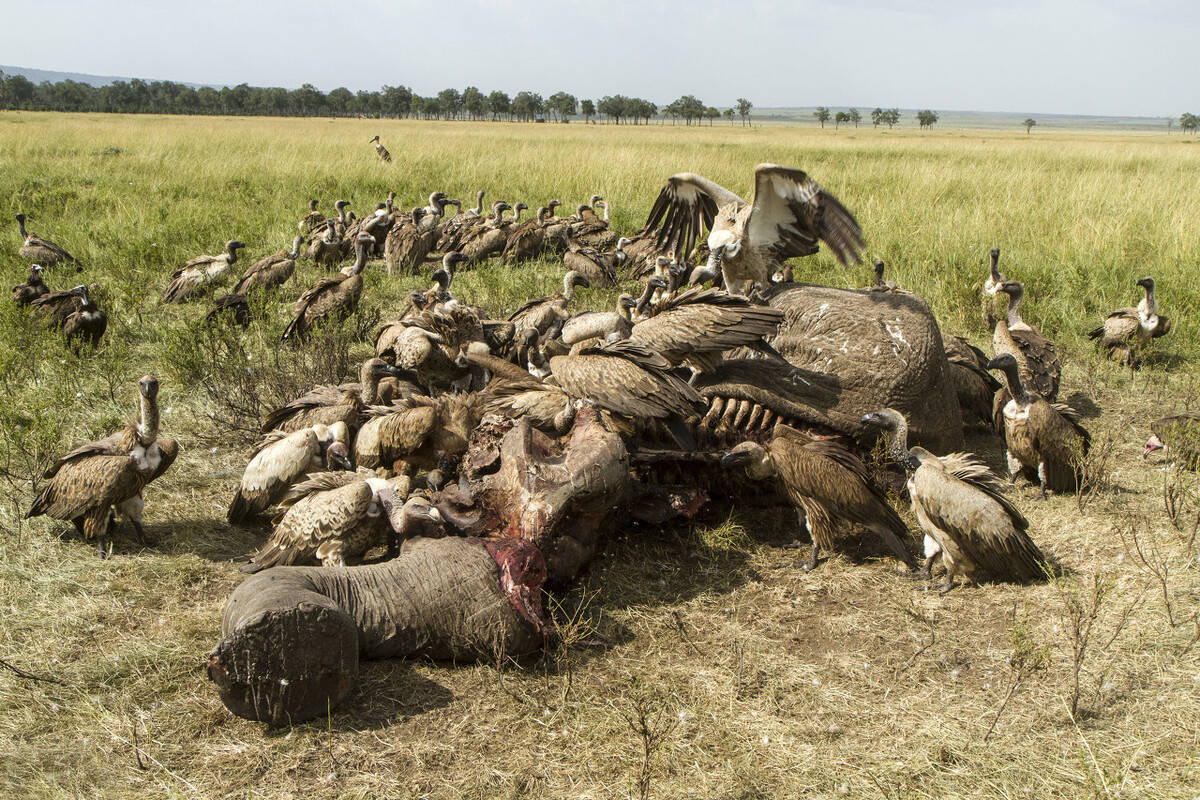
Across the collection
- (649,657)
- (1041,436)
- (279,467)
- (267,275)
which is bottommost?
(649,657)

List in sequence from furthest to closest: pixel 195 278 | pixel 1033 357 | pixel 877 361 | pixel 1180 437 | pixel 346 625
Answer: pixel 195 278 → pixel 1033 357 → pixel 1180 437 → pixel 877 361 → pixel 346 625

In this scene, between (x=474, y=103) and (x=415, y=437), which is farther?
(x=474, y=103)

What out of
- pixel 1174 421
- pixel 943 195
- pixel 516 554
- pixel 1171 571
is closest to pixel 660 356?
pixel 516 554

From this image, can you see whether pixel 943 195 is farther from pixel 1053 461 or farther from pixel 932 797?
pixel 932 797

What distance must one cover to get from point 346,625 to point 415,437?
190 centimetres

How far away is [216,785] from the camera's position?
292cm

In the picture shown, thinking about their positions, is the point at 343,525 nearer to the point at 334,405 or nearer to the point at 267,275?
the point at 334,405

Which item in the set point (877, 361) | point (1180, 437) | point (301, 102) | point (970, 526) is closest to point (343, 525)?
point (970, 526)

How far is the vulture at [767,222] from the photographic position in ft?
20.6

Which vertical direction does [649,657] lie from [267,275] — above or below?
below

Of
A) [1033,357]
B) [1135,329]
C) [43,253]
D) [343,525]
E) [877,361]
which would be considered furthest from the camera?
[43,253]

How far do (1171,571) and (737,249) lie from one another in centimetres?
378

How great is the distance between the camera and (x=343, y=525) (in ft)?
13.6

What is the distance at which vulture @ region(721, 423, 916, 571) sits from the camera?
445 cm
